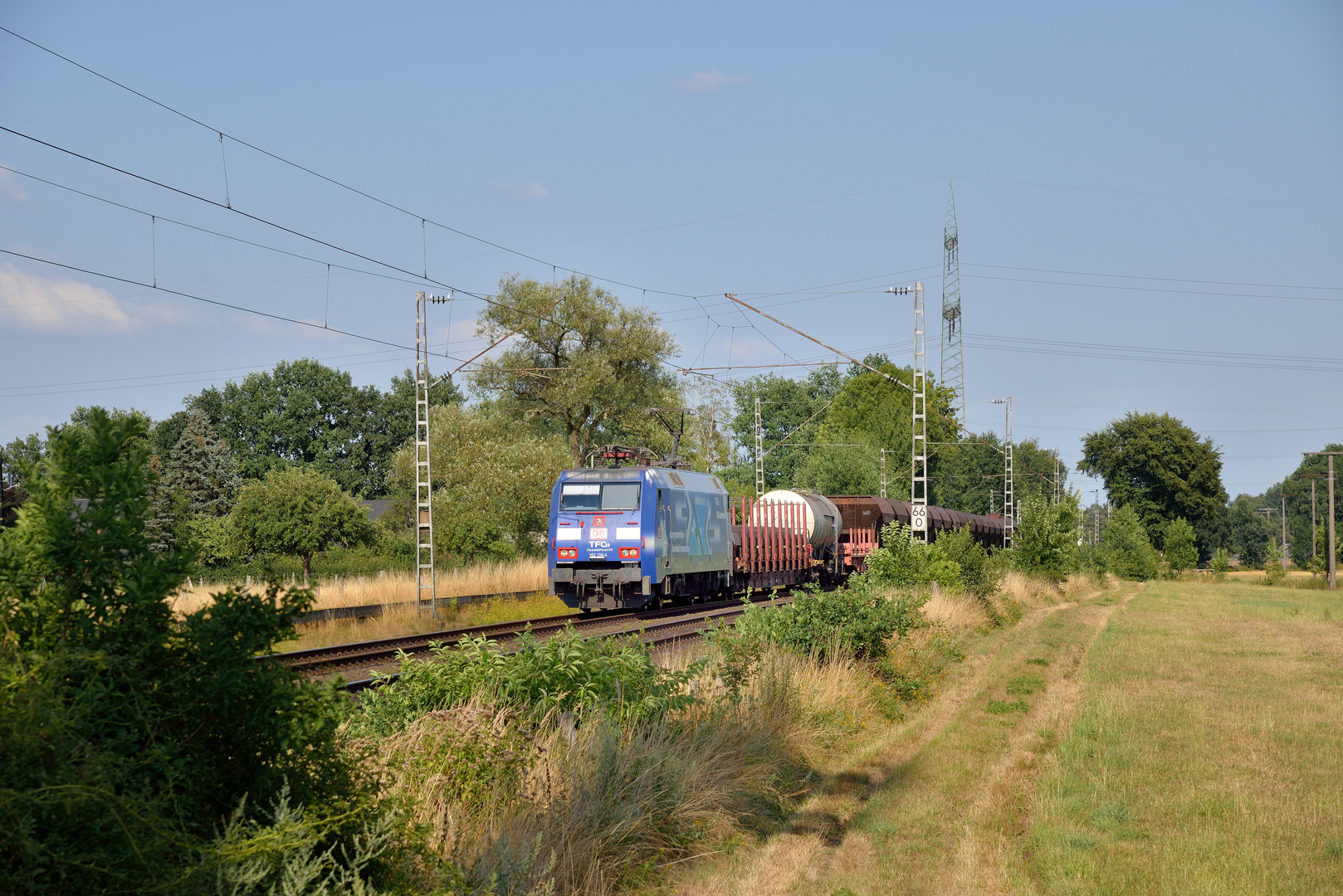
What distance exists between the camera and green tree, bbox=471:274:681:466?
1693 inches

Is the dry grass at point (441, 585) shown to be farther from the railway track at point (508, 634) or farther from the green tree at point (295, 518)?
the green tree at point (295, 518)

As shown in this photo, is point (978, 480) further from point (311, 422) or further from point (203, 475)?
point (203, 475)

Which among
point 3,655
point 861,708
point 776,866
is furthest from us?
point 861,708

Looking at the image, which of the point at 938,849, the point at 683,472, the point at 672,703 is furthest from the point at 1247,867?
the point at 683,472

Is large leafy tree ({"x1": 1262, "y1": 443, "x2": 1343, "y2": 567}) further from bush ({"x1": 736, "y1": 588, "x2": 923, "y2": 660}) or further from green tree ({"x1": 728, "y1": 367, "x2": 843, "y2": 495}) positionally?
bush ({"x1": 736, "y1": 588, "x2": 923, "y2": 660})

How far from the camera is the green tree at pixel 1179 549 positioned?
226ft

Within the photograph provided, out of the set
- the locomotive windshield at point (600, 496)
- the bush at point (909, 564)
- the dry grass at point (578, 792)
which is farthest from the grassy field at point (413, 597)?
the dry grass at point (578, 792)

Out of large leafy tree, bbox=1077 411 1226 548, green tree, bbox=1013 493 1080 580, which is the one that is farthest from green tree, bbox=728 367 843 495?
green tree, bbox=1013 493 1080 580

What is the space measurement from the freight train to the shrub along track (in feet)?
33.7

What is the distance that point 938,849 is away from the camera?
24.3ft

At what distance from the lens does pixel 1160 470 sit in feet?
247

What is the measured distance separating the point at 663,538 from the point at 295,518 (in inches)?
1004

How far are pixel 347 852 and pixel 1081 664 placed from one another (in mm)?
16001

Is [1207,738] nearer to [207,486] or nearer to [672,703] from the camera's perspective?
[672,703]
